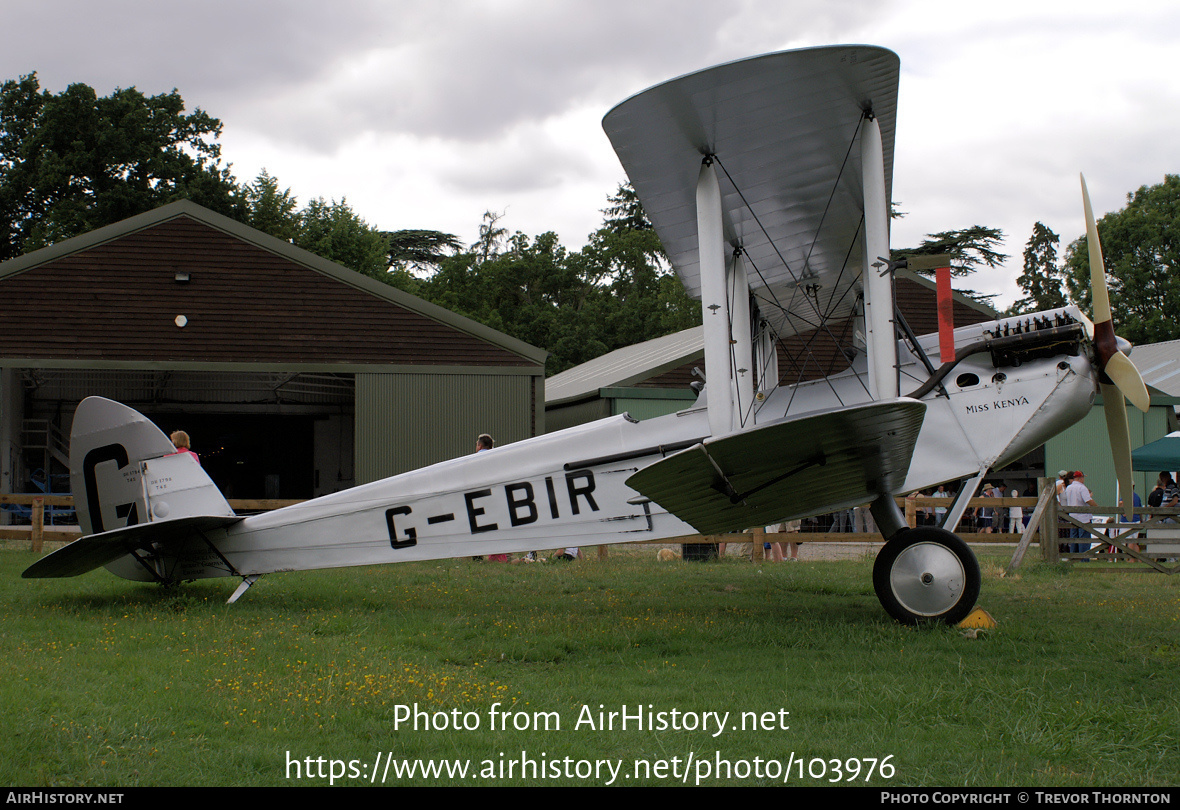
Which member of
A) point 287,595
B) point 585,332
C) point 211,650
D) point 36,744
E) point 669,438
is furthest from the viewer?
point 585,332

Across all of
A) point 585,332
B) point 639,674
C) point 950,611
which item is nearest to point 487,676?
point 639,674

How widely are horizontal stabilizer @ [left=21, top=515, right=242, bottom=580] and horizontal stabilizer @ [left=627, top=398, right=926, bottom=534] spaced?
3942mm

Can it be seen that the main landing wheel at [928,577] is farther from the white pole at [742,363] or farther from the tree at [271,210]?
the tree at [271,210]

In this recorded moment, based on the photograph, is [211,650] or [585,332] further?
[585,332]

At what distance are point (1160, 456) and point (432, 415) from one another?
13.7 metres

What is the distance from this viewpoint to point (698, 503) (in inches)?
242

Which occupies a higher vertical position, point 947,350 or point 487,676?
point 947,350

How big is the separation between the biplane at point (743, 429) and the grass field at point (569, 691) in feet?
1.82

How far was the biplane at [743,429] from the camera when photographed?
18.4 ft

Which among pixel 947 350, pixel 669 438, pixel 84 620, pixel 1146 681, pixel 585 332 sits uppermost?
pixel 585 332

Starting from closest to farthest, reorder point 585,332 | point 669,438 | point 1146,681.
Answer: point 1146,681 < point 669,438 < point 585,332

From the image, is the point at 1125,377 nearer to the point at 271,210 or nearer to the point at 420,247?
the point at 271,210

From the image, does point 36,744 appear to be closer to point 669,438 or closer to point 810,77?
point 669,438

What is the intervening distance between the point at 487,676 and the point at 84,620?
11.0 feet
